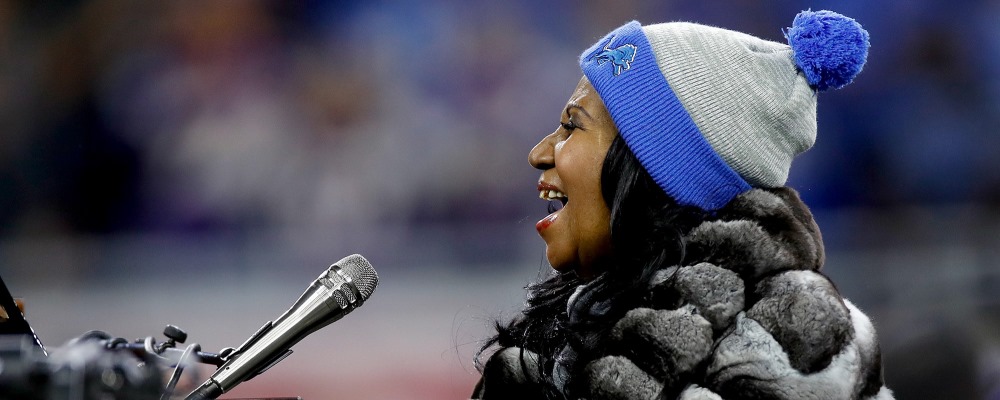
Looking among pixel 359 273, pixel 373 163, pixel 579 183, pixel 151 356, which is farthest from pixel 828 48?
pixel 373 163

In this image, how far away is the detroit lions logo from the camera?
4.67ft

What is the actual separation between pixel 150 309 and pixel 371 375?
32.4 inches

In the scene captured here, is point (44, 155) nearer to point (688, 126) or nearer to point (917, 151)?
point (688, 126)

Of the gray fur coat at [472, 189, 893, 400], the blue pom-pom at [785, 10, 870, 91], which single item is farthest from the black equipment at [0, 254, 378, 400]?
the blue pom-pom at [785, 10, 870, 91]

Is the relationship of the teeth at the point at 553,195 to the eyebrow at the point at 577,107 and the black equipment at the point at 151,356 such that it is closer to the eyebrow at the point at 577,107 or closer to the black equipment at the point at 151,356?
the eyebrow at the point at 577,107

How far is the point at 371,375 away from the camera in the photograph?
125 inches

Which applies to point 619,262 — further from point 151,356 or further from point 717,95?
point 151,356

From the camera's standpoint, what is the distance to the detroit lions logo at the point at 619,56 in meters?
1.42

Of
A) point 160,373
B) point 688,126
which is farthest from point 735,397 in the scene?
point 160,373

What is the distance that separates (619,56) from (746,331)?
49 centimetres

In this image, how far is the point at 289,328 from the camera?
1025mm

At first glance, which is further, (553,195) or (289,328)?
(553,195)

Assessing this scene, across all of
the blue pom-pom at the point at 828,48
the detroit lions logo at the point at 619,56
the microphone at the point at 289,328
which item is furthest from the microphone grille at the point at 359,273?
the blue pom-pom at the point at 828,48

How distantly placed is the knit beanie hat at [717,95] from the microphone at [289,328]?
1.71 ft
